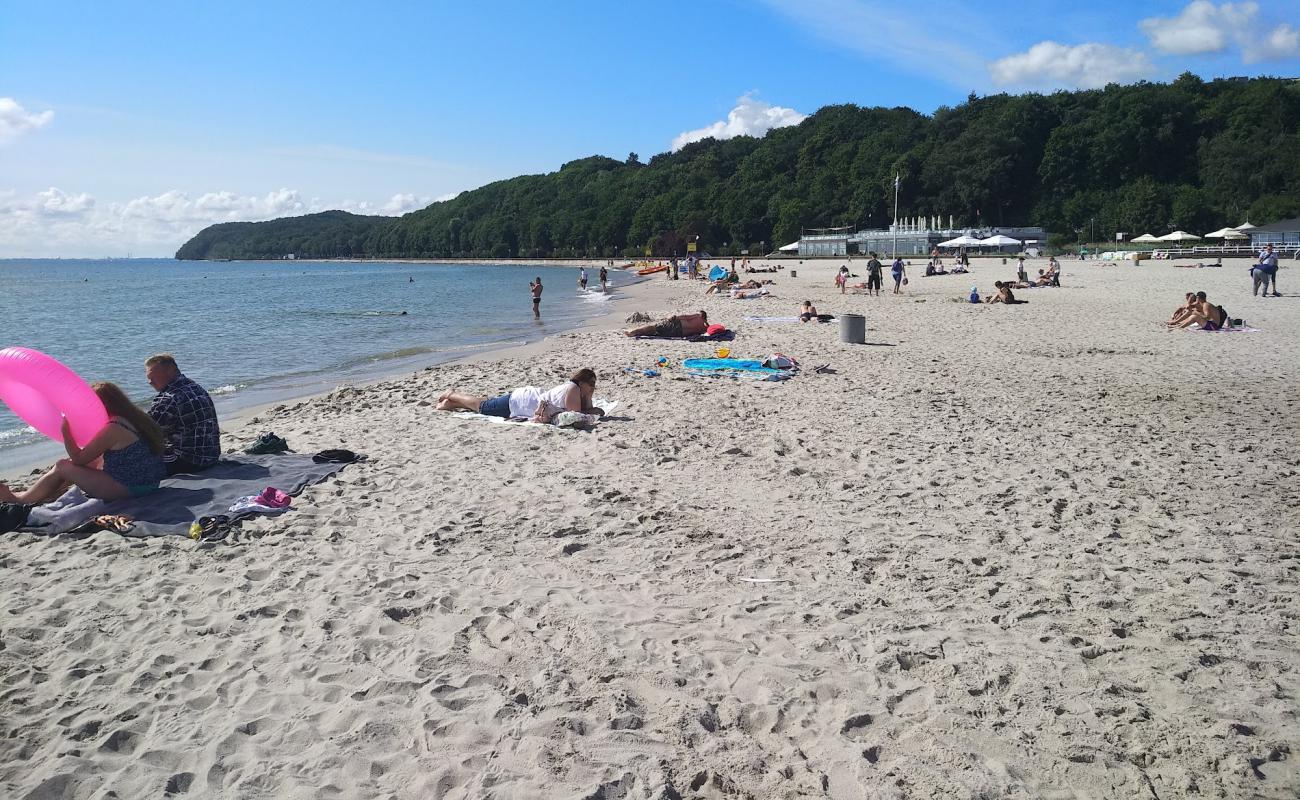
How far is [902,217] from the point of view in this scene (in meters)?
95.8

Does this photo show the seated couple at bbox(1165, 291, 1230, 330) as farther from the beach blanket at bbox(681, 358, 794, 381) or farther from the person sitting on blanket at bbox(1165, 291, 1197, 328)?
the beach blanket at bbox(681, 358, 794, 381)

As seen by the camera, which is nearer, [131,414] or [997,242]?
[131,414]

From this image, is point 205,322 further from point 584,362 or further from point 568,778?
point 568,778

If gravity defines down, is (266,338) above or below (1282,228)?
below

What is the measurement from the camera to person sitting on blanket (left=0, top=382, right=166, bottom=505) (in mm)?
5406

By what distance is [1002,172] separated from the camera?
89375mm

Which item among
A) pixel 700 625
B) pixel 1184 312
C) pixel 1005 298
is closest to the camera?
pixel 700 625

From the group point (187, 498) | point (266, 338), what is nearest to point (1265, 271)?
point (187, 498)

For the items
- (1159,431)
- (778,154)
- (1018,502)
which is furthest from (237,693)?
(778,154)

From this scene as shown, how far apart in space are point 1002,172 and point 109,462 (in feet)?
321

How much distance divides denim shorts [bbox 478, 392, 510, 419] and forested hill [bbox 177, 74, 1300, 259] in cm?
7748

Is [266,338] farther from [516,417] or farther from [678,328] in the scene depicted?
[516,417]

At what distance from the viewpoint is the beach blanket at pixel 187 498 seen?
16.9 ft

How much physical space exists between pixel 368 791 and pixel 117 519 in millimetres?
3427
